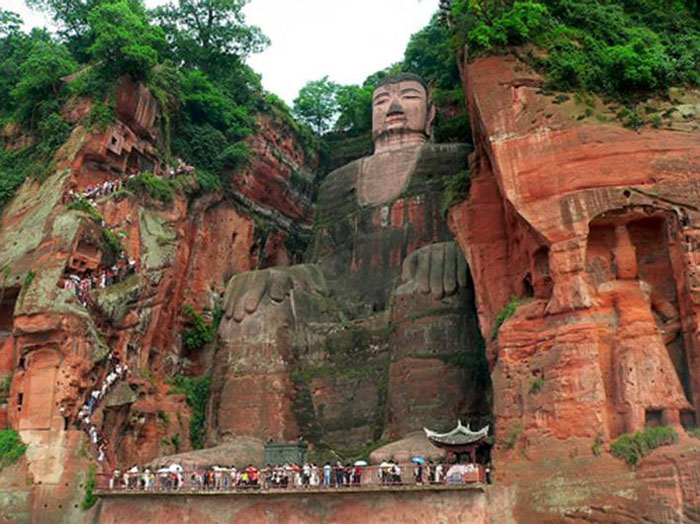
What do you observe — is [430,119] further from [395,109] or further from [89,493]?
[89,493]

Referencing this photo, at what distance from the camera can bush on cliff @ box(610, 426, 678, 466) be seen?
17.5 meters

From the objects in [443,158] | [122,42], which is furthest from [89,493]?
[443,158]

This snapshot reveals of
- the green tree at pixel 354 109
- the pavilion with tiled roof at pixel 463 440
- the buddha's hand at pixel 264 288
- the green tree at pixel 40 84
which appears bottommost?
the pavilion with tiled roof at pixel 463 440

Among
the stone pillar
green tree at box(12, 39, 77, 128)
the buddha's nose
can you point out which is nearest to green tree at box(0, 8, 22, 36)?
Result: green tree at box(12, 39, 77, 128)

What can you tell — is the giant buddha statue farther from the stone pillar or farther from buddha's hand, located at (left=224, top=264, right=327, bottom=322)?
the stone pillar

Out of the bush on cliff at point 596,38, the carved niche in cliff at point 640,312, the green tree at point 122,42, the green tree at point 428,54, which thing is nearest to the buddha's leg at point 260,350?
the green tree at point 122,42

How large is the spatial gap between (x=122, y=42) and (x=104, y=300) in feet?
31.8

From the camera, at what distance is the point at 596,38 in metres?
22.8

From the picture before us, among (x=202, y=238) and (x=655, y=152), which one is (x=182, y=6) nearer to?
(x=202, y=238)

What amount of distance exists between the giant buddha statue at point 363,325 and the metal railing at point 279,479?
10.6ft

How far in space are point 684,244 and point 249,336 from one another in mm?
14579

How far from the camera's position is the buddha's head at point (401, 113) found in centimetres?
3466

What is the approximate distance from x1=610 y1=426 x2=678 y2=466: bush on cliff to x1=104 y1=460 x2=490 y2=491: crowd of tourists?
329cm

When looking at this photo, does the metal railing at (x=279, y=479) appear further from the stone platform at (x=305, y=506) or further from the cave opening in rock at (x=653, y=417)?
the cave opening in rock at (x=653, y=417)
